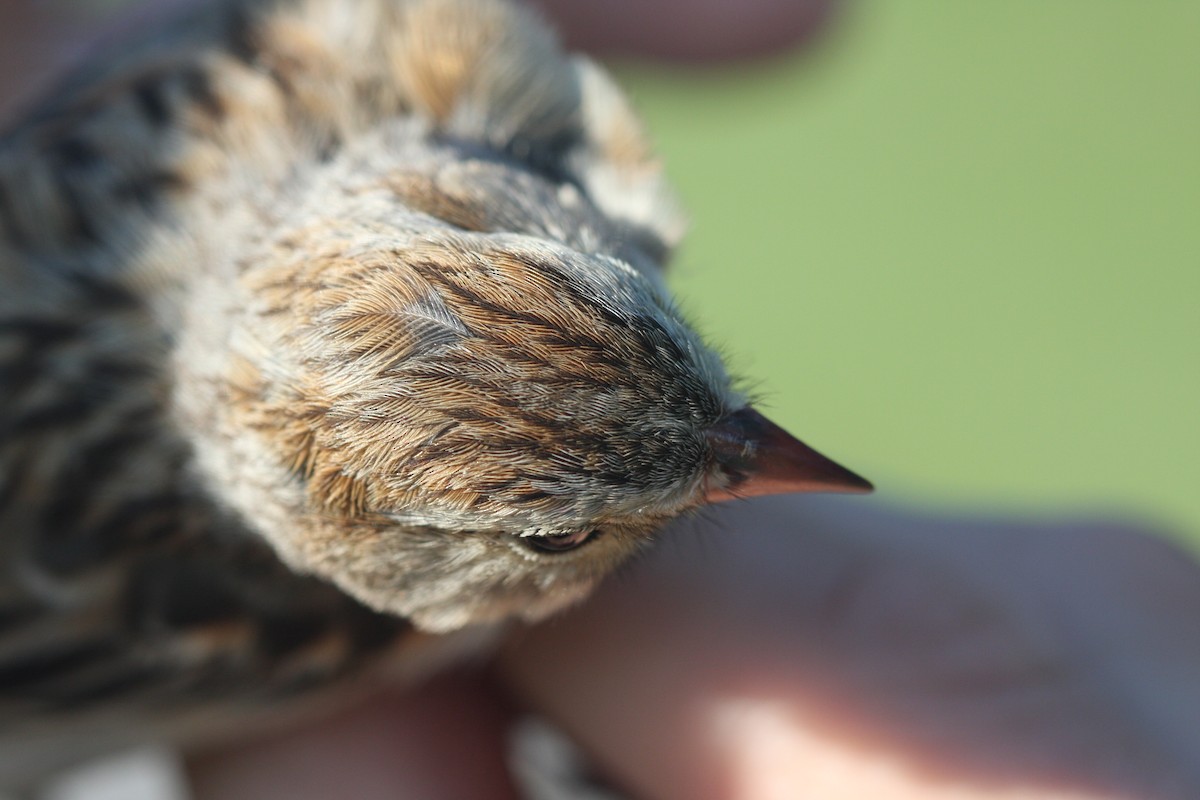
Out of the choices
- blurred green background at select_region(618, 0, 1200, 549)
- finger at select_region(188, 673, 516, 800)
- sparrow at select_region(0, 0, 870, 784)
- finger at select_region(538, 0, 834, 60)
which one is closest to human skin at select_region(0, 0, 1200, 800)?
finger at select_region(188, 673, 516, 800)

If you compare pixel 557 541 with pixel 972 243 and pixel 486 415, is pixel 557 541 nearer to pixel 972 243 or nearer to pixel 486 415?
pixel 486 415

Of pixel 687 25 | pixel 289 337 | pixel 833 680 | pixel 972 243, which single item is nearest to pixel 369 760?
pixel 833 680

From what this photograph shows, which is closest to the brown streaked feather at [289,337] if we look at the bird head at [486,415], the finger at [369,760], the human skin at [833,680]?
the bird head at [486,415]

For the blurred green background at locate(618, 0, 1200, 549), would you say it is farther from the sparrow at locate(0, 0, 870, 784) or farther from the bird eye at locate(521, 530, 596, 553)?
the bird eye at locate(521, 530, 596, 553)

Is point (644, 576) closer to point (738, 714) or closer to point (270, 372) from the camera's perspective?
point (738, 714)

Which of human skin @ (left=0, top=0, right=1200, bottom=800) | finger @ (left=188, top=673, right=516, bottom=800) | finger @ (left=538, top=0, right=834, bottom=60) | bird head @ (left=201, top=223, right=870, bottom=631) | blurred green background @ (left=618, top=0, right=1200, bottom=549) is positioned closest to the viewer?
bird head @ (left=201, top=223, right=870, bottom=631)

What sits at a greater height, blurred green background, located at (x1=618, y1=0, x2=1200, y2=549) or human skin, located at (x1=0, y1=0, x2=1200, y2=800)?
blurred green background, located at (x1=618, y1=0, x2=1200, y2=549)
